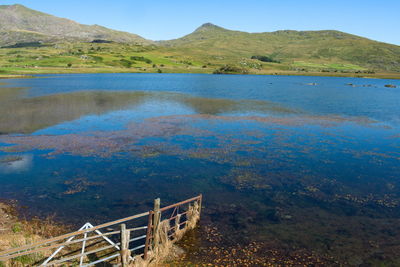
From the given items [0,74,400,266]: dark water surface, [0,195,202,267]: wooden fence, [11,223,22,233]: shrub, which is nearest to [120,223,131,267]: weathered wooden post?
[0,195,202,267]: wooden fence

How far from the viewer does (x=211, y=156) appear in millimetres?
37125

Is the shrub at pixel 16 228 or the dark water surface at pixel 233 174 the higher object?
the dark water surface at pixel 233 174

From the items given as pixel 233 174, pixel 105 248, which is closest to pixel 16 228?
pixel 105 248

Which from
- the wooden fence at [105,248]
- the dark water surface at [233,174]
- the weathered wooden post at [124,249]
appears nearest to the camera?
the weathered wooden post at [124,249]

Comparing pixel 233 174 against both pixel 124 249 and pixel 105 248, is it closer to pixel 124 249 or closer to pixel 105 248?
pixel 124 249

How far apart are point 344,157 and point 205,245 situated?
→ 2687 centimetres

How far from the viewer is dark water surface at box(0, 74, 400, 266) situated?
22000 mm

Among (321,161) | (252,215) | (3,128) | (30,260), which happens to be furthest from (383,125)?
(3,128)

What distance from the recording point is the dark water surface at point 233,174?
72.2 feet

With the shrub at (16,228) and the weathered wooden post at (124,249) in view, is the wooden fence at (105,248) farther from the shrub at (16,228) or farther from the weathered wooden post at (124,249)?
the shrub at (16,228)

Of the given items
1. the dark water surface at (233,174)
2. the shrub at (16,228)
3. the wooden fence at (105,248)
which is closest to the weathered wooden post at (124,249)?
the wooden fence at (105,248)

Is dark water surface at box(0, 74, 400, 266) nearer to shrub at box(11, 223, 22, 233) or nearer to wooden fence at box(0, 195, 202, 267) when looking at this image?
shrub at box(11, 223, 22, 233)

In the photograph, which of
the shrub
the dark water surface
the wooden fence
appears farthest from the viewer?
the dark water surface

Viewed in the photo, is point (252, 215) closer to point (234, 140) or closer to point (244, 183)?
point (244, 183)
